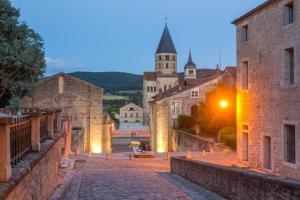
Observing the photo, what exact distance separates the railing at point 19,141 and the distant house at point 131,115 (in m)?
139

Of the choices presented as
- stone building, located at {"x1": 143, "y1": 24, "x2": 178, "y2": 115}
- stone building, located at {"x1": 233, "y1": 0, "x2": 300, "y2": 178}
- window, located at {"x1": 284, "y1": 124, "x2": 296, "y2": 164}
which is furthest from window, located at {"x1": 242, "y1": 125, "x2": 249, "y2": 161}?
stone building, located at {"x1": 143, "y1": 24, "x2": 178, "y2": 115}

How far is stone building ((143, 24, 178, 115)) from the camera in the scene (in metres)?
118

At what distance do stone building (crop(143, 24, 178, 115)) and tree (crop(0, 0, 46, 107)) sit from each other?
278ft

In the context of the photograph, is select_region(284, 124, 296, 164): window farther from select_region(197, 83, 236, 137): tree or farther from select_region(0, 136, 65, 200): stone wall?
select_region(197, 83, 236, 137): tree

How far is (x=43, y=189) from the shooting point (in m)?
10.5

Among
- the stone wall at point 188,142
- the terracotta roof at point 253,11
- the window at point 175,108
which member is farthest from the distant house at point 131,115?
the terracotta roof at point 253,11

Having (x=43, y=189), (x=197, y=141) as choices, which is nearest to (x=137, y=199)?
(x=43, y=189)

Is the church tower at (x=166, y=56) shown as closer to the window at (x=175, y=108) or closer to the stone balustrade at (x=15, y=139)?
the window at (x=175, y=108)

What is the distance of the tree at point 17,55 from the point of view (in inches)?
1177

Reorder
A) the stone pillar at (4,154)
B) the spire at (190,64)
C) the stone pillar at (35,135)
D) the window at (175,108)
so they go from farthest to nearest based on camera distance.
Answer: the spire at (190,64) < the window at (175,108) < the stone pillar at (35,135) < the stone pillar at (4,154)

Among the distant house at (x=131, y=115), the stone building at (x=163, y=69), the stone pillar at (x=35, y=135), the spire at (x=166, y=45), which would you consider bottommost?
the distant house at (x=131, y=115)

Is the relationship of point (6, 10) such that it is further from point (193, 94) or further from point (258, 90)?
point (193, 94)

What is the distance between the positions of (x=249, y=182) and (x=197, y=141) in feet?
96.2

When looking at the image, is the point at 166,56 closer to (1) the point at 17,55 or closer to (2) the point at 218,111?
(2) the point at 218,111
